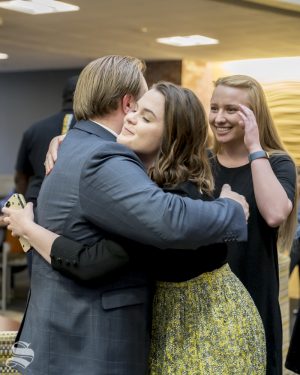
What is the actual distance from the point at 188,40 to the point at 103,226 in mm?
6113

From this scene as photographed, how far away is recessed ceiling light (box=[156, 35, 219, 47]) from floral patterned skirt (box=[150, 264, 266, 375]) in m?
5.61

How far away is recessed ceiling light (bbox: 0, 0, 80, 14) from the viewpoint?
607cm

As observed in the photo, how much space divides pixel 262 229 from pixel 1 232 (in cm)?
585

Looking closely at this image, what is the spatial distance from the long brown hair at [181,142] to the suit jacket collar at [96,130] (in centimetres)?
14

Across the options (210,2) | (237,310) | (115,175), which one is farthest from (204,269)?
(210,2)

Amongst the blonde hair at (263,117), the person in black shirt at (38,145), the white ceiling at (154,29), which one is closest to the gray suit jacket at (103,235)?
the blonde hair at (263,117)

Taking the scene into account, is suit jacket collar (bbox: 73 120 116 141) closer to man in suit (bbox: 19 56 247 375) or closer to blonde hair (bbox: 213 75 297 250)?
man in suit (bbox: 19 56 247 375)

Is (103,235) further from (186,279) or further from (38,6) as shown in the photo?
(38,6)

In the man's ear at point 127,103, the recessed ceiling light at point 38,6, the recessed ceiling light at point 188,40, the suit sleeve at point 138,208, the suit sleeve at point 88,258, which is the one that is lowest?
the recessed ceiling light at point 188,40

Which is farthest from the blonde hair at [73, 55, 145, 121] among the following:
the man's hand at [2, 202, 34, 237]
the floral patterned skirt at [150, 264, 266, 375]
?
the floral patterned skirt at [150, 264, 266, 375]

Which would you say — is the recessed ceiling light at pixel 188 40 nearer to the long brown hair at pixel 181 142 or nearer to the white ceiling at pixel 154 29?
the white ceiling at pixel 154 29

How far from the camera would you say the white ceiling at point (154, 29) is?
6086mm

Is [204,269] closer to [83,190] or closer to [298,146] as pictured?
[83,190]

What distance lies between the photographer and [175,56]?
896 centimetres
